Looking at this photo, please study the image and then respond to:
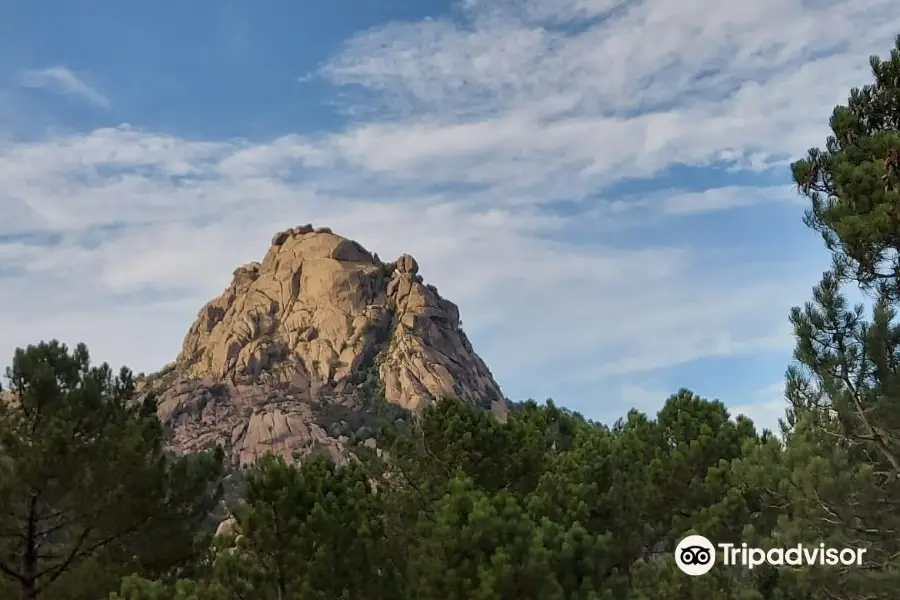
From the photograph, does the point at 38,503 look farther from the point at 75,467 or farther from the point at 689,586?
the point at 689,586

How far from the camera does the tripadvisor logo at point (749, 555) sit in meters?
7.13

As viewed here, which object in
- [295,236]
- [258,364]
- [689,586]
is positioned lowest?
[689,586]

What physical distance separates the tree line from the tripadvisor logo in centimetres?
8

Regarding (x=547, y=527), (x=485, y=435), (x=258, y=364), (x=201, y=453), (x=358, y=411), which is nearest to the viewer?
(x=547, y=527)

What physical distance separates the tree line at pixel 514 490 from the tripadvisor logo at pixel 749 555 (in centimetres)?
8

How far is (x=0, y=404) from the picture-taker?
9867 mm

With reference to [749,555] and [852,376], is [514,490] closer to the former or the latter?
[749,555]

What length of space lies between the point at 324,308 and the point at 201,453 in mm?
71126

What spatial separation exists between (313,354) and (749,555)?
241 ft

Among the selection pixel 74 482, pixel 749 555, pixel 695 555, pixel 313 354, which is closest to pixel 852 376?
pixel 749 555

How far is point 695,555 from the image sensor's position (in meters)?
11.1

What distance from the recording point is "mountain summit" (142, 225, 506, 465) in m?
72.5

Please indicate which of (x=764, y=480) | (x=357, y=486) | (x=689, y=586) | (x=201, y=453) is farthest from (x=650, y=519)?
(x=201, y=453)

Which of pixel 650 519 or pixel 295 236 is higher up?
pixel 295 236
